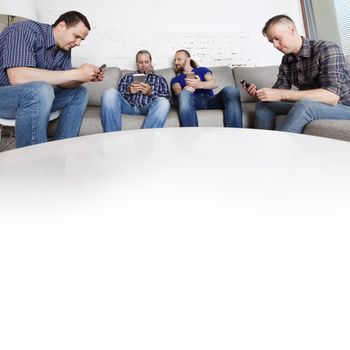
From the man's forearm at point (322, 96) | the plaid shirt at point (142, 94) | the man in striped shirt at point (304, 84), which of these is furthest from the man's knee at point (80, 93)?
the man's forearm at point (322, 96)

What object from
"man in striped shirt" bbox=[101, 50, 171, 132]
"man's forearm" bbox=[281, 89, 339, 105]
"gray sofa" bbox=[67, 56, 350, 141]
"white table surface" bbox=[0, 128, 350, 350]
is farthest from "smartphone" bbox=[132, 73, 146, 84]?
"white table surface" bbox=[0, 128, 350, 350]

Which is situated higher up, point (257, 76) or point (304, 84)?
point (257, 76)

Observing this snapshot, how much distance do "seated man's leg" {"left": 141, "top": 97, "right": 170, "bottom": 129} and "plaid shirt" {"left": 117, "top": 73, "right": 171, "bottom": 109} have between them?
352mm

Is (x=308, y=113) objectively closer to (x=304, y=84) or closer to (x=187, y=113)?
(x=304, y=84)

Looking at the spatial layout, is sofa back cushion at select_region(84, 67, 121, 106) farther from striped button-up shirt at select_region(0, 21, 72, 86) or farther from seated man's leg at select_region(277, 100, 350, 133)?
seated man's leg at select_region(277, 100, 350, 133)

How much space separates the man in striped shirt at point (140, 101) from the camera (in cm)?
185

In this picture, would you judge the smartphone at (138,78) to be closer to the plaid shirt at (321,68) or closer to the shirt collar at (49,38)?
the shirt collar at (49,38)

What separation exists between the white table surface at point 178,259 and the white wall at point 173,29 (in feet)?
9.66

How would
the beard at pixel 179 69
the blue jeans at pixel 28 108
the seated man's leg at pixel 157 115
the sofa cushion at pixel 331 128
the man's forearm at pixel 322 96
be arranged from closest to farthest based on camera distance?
the sofa cushion at pixel 331 128 < the blue jeans at pixel 28 108 < the man's forearm at pixel 322 96 < the seated man's leg at pixel 157 115 < the beard at pixel 179 69

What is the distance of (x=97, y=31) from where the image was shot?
3.02 meters

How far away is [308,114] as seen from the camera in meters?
1.41

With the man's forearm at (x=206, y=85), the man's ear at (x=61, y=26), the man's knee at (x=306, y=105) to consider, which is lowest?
the man's knee at (x=306, y=105)

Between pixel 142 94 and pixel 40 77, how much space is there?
0.93 m

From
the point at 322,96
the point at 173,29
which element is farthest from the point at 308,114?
the point at 173,29
